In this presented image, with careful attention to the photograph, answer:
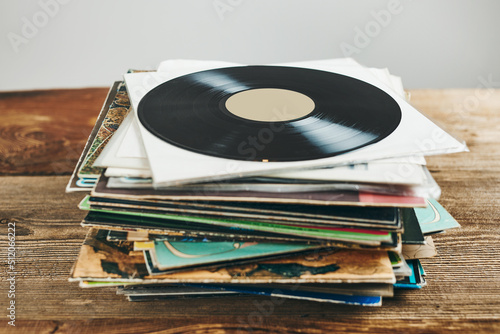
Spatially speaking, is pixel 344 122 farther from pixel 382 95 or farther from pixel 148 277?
pixel 148 277

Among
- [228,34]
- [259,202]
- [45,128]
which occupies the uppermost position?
[259,202]

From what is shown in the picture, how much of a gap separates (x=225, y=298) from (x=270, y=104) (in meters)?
0.23

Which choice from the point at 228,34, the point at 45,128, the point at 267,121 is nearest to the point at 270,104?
the point at 267,121

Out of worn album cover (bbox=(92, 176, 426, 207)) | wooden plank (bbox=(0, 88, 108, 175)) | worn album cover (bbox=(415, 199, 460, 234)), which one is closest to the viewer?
worn album cover (bbox=(92, 176, 426, 207))

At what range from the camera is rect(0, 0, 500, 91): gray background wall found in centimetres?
171

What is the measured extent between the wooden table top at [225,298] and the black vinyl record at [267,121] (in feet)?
0.53

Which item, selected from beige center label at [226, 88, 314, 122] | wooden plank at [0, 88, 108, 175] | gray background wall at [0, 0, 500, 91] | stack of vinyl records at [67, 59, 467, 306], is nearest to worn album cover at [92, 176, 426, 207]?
stack of vinyl records at [67, 59, 467, 306]

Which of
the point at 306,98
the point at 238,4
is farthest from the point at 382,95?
the point at 238,4

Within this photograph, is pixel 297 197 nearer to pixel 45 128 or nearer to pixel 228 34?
pixel 45 128

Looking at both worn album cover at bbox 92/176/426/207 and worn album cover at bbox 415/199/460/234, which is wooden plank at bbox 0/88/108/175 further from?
worn album cover at bbox 415/199/460/234

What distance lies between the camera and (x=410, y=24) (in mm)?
1776

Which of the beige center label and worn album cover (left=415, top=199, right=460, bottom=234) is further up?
the beige center label

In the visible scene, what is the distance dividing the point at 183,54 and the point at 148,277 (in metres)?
1.46

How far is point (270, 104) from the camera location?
1.84 feet
